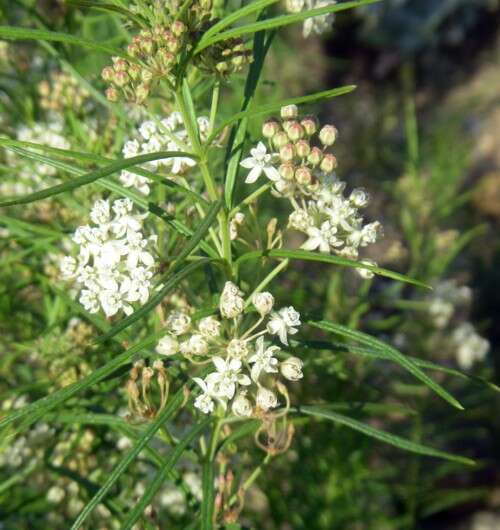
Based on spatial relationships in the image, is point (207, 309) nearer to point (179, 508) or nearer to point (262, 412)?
point (262, 412)

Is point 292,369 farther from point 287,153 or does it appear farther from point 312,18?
point 312,18

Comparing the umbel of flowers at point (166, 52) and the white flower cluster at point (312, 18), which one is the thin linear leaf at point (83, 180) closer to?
the umbel of flowers at point (166, 52)

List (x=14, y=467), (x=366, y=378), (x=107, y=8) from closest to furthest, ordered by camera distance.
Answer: (x=107, y=8) < (x=14, y=467) < (x=366, y=378)

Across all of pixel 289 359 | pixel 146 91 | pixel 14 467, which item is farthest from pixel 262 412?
pixel 14 467

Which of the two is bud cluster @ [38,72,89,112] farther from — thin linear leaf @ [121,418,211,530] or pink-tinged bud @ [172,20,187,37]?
thin linear leaf @ [121,418,211,530]

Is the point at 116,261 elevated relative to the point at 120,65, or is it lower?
lower

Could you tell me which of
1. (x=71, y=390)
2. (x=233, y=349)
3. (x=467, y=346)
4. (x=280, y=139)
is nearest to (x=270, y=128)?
(x=280, y=139)

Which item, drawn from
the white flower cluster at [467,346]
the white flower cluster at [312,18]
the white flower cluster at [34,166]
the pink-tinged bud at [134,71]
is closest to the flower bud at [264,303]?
the pink-tinged bud at [134,71]
